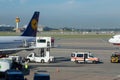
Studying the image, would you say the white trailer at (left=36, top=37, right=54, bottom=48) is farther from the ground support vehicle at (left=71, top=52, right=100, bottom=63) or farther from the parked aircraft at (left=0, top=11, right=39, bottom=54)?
the ground support vehicle at (left=71, top=52, right=100, bottom=63)

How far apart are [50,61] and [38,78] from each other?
3080cm

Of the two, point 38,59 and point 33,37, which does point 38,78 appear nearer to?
point 38,59

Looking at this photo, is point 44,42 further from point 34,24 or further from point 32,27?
point 34,24

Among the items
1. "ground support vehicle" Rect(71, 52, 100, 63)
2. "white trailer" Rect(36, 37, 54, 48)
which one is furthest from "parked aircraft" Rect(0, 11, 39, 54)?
"ground support vehicle" Rect(71, 52, 100, 63)

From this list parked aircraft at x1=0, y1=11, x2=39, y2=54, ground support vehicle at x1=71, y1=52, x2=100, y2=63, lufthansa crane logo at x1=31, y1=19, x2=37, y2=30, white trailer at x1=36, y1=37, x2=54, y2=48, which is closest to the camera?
ground support vehicle at x1=71, y1=52, x2=100, y2=63

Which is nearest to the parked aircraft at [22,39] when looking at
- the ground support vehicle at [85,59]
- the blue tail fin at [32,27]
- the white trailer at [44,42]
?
the blue tail fin at [32,27]

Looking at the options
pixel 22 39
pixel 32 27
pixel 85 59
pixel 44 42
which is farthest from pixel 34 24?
pixel 85 59

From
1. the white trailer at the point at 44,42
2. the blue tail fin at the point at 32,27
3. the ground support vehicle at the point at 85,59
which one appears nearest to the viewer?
the ground support vehicle at the point at 85,59

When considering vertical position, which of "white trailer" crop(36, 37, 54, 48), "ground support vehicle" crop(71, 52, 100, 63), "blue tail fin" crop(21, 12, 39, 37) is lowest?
"ground support vehicle" crop(71, 52, 100, 63)

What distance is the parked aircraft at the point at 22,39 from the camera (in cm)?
5664

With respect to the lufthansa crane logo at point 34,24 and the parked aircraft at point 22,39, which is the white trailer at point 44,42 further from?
the lufthansa crane logo at point 34,24

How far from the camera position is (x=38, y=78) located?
25.2m

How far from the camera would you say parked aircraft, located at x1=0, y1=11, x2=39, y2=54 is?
5664 cm

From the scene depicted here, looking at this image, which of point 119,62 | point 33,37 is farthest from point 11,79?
point 33,37
